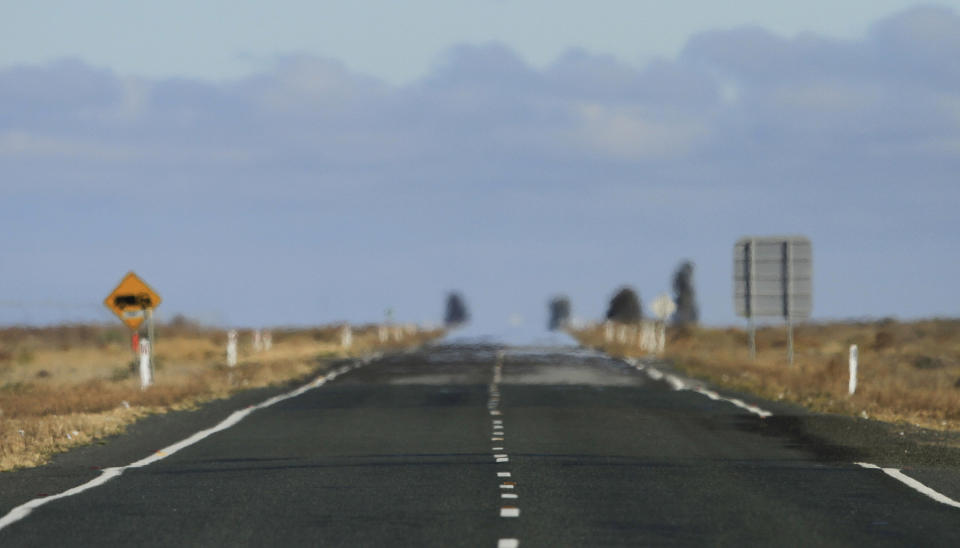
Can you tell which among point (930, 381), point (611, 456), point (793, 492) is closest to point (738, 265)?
point (930, 381)

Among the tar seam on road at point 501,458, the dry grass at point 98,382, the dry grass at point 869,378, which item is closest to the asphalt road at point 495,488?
the tar seam on road at point 501,458

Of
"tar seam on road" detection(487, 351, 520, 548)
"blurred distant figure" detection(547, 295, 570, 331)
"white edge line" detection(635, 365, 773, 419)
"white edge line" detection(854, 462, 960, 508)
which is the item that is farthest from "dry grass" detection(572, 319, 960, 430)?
"blurred distant figure" detection(547, 295, 570, 331)

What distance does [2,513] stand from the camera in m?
11.3

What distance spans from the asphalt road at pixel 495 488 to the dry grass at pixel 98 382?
65.5 inches

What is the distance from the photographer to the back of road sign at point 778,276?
38.7 metres

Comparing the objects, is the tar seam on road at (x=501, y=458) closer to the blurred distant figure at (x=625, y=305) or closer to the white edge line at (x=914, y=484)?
the white edge line at (x=914, y=484)

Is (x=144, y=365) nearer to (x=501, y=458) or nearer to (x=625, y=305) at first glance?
(x=501, y=458)

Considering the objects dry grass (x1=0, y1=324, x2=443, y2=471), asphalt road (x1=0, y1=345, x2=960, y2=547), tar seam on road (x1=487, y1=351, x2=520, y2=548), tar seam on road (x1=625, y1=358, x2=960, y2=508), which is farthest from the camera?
dry grass (x1=0, y1=324, x2=443, y2=471)

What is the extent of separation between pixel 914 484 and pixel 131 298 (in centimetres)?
2009

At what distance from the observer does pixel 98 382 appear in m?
29.8

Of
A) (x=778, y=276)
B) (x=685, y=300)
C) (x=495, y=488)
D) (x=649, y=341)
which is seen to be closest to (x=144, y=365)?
(x=495, y=488)

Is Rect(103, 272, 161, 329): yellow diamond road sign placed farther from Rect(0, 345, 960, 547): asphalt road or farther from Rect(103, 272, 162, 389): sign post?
Rect(0, 345, 960, 547): asphalt road

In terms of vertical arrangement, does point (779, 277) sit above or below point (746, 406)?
above

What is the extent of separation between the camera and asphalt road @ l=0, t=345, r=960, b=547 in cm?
1014
